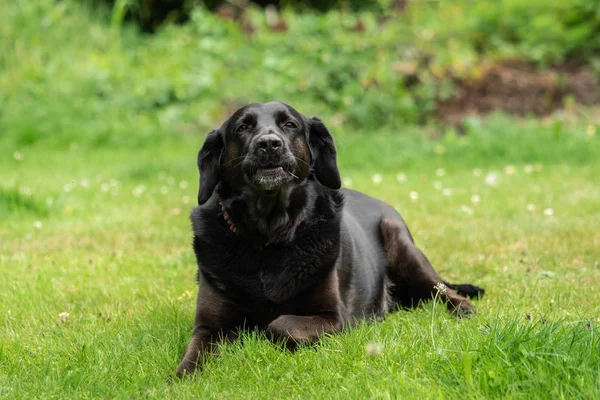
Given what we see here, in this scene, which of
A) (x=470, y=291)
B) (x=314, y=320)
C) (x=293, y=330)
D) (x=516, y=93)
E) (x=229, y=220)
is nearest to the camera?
(x=293, y=330)

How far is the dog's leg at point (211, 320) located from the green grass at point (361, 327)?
0.12 meters

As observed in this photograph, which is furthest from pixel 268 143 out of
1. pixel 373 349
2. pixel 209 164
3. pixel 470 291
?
pixel 470 291

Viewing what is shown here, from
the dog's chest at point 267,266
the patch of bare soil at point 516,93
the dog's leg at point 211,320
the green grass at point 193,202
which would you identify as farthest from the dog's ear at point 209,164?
the patch of bare soil at point 516,93

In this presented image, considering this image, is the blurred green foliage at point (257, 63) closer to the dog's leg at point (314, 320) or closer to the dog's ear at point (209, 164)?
the dog's ear at point (209, 164)

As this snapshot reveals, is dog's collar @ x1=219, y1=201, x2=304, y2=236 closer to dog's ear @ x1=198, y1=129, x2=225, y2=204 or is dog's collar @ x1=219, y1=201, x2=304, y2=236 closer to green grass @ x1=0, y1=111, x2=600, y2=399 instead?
dog's ear @ x1=198, y1=129, x2=225, y2=204

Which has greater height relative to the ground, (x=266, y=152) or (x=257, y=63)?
(x=257, y=63)

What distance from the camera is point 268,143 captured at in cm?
356

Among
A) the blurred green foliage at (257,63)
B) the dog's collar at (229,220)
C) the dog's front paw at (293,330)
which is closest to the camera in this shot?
the dog's front paw at (293,330)

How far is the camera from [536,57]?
456 inches

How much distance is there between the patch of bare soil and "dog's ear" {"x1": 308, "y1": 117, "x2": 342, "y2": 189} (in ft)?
22.0

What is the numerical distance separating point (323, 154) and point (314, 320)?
0.95 m

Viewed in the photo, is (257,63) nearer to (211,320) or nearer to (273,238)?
(273,238)

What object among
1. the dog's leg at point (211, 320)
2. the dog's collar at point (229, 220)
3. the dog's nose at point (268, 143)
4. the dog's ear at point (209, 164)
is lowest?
the dog's leg at point (211, 320)

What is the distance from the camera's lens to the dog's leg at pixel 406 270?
14.2ft
